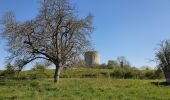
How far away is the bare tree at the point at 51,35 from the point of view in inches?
1549

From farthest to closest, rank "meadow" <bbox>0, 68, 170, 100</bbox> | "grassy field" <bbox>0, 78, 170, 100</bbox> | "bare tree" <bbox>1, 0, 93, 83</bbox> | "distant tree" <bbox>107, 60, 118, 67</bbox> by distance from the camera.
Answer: "distant tree" <bbox>107, 60, 118, 67</bbox> < "bare tree" <bbox>1, 0, 93, 83</bbox> < "meadow" <bbox>0, 68, 170, 100</bbox> < "grassy field" <bbox>0, 78, 170, 100</bbox>

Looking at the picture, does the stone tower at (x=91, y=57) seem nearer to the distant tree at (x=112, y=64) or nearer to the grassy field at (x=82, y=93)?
the distant tree at (x=112, y=64)

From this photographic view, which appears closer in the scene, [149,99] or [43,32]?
[149,99]

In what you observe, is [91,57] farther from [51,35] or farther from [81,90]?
[81,90]

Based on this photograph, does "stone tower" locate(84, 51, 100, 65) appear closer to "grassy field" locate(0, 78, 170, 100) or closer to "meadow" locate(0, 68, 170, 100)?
"meadow" locate(0, 68, 170, 100)

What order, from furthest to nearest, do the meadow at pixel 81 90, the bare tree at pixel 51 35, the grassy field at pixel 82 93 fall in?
the bare tree at pixel 51 35, the meadow at pixel 81 90, the grassy field at pixel 82 93

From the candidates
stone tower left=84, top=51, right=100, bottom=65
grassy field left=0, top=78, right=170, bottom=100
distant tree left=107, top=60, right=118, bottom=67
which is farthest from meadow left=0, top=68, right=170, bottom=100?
distant tree left=107, top=60, right=118, bottom=67

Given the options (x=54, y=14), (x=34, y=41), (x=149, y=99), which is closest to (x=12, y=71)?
(x=34, y=41)

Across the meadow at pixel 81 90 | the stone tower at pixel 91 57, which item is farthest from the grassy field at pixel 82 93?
the stone tower at pixel 91 57

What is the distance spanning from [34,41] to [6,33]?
137 inches

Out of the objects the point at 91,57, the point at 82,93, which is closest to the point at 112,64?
the point at 91,57

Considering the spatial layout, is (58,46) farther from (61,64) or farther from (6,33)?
(6,33)

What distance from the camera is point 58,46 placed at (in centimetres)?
4038

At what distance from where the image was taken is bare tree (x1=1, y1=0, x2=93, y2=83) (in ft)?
→ 129
